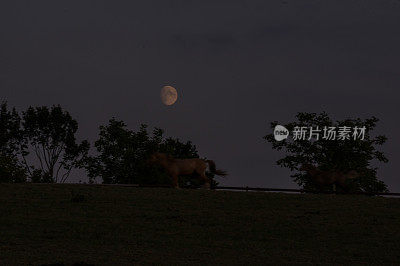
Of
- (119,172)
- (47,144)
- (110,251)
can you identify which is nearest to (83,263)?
(110,251)

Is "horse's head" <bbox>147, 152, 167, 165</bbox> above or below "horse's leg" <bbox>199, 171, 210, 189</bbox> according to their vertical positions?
above

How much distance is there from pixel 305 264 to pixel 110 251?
15.8 feet

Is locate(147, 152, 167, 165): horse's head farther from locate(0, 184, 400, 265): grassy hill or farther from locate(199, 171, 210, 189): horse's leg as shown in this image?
locate(199, 171, 210, 189): horse's leg

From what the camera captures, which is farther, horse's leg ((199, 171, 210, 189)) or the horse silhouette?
horse's leg ((199, 171, 210, 189))

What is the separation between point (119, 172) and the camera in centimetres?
6306

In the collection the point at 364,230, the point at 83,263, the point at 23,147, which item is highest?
the point at 23,147

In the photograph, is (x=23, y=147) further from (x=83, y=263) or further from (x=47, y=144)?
(x=83, y=263)
